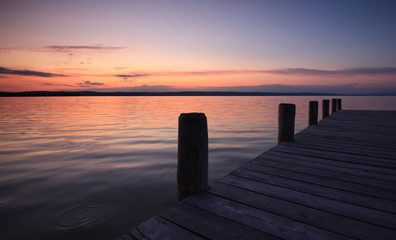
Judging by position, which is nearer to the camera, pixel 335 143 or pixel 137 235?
pixel 137 235

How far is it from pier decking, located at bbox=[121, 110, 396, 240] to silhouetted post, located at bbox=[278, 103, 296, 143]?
4.51ft

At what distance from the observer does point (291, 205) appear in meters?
2.12

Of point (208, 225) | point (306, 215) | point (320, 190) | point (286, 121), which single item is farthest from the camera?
point (286, 121)

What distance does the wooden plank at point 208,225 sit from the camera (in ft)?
5.51

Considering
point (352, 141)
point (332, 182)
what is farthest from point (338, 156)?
point (352, 141)

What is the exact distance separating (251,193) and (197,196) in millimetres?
601

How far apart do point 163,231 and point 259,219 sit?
32.7 inches

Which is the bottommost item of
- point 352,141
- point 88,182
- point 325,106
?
point 88,182

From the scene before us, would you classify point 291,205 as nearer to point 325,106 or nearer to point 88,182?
point 88,182

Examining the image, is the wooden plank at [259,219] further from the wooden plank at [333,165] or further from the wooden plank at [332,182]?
the wooden plank at [333,165]

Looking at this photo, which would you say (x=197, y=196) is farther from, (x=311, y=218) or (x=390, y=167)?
(x=390, y=167)

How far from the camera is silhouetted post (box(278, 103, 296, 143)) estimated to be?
476 centimetres

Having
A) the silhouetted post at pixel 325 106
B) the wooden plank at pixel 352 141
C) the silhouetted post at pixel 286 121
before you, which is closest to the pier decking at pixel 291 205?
the wooden plank at pixel 352 141

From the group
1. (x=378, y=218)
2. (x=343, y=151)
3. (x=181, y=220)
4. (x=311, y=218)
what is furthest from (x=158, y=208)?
(x=343, y=151)
